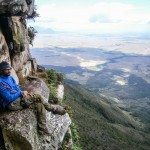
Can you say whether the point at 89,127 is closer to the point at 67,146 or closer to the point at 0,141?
the point at 67,146

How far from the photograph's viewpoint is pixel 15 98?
18000 millimetres

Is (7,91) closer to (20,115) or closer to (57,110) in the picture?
(20,115)

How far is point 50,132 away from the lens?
20.1 m

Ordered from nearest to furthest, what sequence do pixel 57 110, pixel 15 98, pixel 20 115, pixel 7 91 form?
1. pixel 7 91
2. pixel 15 98
3. pixel 20 115
4. pixel 57 110

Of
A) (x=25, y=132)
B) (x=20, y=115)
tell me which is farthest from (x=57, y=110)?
(x=25, y=132)

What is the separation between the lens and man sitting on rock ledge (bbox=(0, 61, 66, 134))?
1741cm

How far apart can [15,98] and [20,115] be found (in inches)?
48.1

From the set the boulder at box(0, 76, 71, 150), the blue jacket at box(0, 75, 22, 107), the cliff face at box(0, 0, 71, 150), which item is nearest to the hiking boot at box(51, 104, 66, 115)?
the cliff face at box(0, 0, 71, 150)

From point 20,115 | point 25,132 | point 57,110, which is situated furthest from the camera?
point 57,110

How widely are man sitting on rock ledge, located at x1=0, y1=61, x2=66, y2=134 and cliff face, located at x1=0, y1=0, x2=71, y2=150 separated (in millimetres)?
441

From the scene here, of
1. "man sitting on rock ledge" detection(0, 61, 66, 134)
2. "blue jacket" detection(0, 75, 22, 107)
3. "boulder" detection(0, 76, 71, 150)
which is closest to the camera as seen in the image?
"blue jacket" detection(0, 75, 22, 107)

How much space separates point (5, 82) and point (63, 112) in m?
6.57

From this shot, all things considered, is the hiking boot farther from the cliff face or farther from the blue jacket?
the blue jacket

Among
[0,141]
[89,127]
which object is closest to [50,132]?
[0,141]
